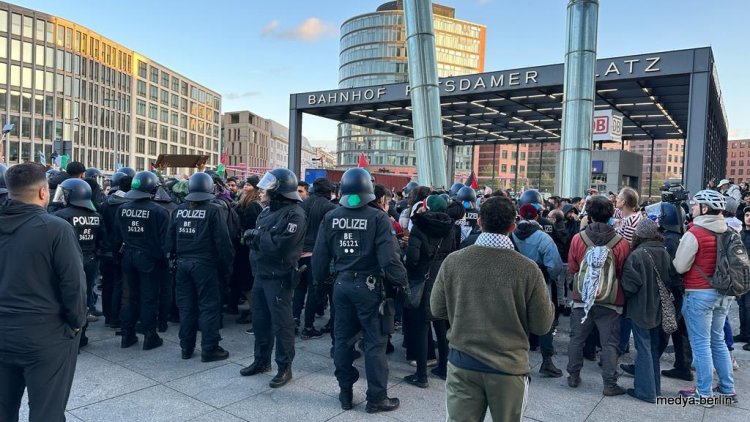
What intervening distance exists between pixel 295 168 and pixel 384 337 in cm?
2088

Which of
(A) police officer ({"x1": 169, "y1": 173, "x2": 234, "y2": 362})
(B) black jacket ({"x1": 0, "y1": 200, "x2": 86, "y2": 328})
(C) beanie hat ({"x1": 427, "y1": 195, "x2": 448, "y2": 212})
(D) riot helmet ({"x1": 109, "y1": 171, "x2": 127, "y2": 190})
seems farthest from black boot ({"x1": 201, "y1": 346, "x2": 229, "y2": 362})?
(D) riot helmet ({"x1": 109, "y1": 171, "x2": 127, "y2": 190})

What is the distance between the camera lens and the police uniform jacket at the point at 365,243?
13.6ft

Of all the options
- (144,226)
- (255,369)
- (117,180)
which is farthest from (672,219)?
(117,180)

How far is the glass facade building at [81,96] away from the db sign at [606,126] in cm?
5338

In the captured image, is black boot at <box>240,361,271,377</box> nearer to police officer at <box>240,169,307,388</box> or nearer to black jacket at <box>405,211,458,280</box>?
police officer at <box>240,169,307,388</box>

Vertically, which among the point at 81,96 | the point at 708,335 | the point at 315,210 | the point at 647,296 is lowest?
the point at 708,335

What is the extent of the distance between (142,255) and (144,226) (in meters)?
0.33

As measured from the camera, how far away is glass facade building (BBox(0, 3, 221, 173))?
222 ft

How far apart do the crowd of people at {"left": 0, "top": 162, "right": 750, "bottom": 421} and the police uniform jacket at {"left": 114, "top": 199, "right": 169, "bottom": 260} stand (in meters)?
0.02

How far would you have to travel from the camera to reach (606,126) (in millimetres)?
13312

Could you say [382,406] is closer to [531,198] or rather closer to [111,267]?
[531,198]

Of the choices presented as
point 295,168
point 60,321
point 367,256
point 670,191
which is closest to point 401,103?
point 295,168

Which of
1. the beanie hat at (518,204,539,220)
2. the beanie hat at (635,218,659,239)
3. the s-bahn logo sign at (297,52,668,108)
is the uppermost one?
the s-bahn logo sign at (297,52,668,108)

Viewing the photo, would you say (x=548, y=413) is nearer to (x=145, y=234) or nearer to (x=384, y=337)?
(x=384, y=337)
